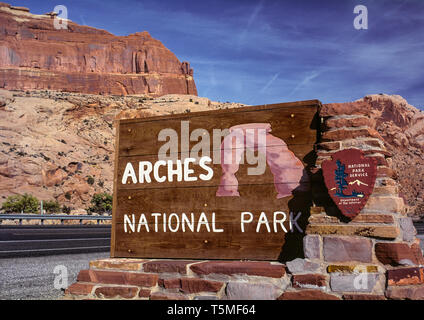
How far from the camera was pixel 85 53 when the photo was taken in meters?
125

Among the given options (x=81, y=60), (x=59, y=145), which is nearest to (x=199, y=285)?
(x=59, y=145)

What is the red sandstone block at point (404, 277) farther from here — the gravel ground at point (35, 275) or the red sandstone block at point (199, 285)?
the gravel ground at point (35, 275)

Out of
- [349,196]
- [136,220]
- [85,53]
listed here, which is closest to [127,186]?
[136,220]

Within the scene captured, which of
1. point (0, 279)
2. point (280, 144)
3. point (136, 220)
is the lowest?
point (0, 279)

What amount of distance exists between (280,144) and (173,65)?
436 feet

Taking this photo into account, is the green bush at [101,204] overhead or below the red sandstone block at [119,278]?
overhead

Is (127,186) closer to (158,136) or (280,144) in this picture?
(158,136)

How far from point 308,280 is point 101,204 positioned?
4416 centimetres

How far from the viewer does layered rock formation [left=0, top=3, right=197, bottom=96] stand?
112 metres

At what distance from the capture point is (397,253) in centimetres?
330

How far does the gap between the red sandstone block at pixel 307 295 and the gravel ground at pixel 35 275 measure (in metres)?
2.99

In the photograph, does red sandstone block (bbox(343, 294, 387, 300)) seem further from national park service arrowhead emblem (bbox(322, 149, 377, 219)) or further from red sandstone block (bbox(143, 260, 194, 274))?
red sandstone block (bbox(143, 260, 194, 274))

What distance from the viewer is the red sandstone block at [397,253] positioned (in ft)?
10.8

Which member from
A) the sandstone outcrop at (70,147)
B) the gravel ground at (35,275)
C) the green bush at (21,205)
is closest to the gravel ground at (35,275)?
the gravel ground at (35,275)
